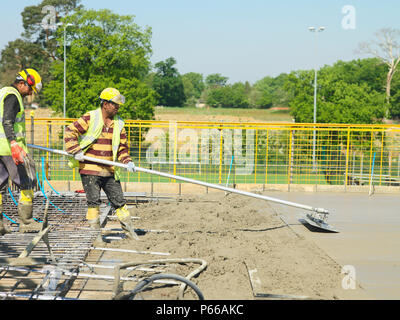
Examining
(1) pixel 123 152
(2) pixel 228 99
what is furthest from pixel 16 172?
(2) pixel 228 99

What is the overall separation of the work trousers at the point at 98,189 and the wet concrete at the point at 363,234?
9.17 ft

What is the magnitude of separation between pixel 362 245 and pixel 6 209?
234 inches

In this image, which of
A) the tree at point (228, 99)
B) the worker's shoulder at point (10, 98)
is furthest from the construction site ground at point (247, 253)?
the tree at point (228, 99)

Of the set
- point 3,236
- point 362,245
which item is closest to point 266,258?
point 362,245

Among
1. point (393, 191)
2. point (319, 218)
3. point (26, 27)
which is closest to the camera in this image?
point (319, 218)

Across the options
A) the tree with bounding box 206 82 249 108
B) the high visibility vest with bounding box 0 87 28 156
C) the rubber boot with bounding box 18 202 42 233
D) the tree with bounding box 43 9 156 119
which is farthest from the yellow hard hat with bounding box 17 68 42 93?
the tree with bounding box 206 82 249 108

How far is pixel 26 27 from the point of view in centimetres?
4603

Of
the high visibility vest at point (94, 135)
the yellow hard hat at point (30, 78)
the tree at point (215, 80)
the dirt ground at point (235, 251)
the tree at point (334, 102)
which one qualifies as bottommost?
the dirt ground at point (235, 251)

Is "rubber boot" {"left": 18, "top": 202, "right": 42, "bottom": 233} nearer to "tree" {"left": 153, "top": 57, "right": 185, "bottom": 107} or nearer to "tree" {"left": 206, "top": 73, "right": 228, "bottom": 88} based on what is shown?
"tree" {"left": 153, "top": 57, "right": 185, "bottom": 107}

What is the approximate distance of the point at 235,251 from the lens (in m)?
5.78

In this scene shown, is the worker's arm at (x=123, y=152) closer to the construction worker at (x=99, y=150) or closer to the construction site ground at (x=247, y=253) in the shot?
the construction worker at (x=99, y=150)

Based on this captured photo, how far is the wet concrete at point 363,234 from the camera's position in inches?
197

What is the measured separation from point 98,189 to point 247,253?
2196mm
